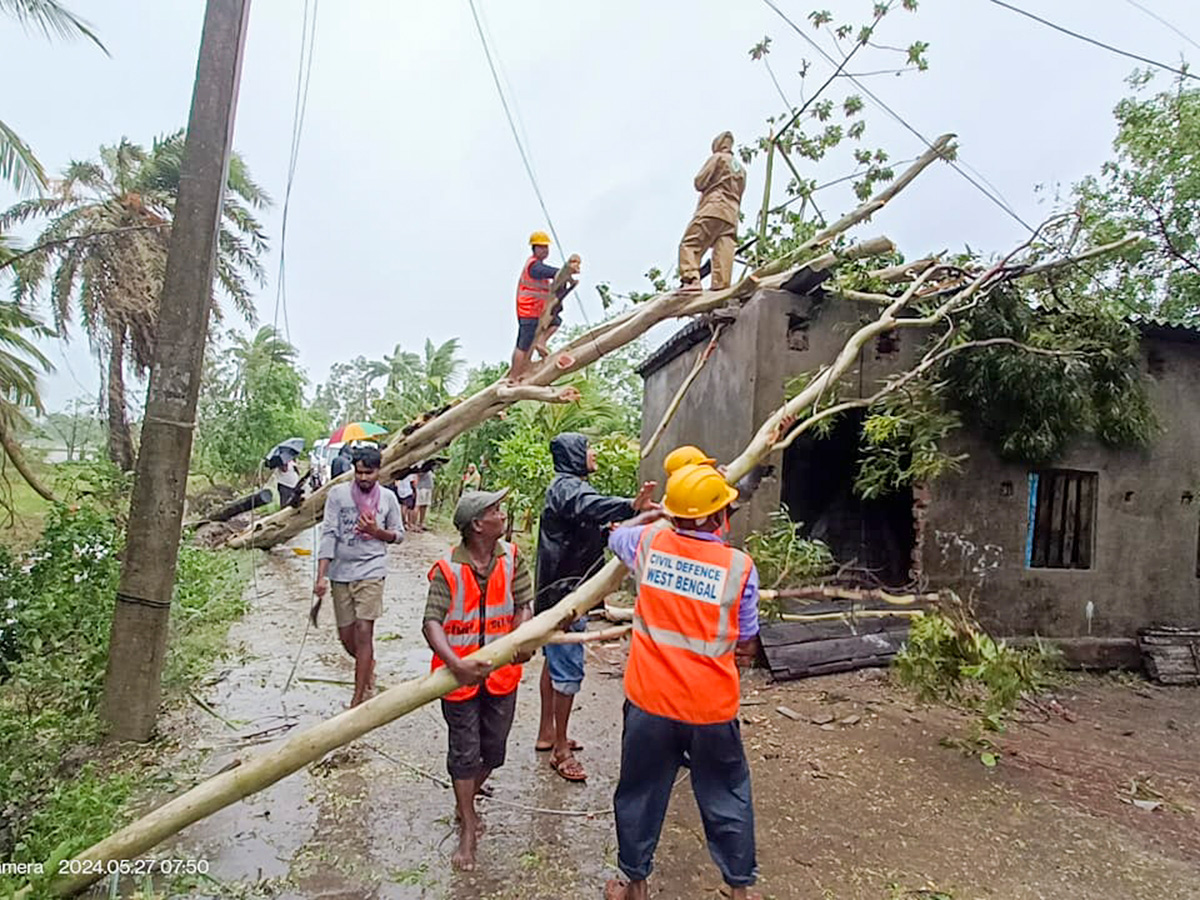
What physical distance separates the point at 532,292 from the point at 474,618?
4.39 m

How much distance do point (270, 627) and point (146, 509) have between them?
368cm

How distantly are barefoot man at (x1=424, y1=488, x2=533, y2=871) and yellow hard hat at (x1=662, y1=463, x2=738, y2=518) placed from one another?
3.00 feet

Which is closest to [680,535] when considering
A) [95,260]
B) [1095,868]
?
[1095,868]

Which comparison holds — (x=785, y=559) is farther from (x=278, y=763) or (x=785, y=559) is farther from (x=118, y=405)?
(x=118, y=405)

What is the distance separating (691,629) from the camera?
8.53 ft

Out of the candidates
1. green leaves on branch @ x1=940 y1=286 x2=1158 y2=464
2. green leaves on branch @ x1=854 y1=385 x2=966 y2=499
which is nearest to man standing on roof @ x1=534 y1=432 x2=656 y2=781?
green leaves on branch @ x1=854 y1=385 x2=966 y2=499

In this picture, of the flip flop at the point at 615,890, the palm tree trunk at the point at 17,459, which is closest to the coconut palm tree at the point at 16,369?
the palm tree trunk at the point at 17,459

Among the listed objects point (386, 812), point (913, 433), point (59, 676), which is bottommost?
point (386, 812)

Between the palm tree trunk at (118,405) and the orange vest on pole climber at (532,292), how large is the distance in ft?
36.0

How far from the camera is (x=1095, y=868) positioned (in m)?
3.62

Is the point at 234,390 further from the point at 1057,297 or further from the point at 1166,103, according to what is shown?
the point at 1166,103

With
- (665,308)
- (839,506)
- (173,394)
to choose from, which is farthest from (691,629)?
(839,506)

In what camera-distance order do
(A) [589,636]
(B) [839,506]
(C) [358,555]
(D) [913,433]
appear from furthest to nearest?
1. (B) [839,506]
2. (D) [913,433]
3. (C) [358,555]
4. (A) [589,636]

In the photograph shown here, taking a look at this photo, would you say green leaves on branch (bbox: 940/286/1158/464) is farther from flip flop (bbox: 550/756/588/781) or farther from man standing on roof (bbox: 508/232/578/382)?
flip flop (bbox: 550/756/588/781)
